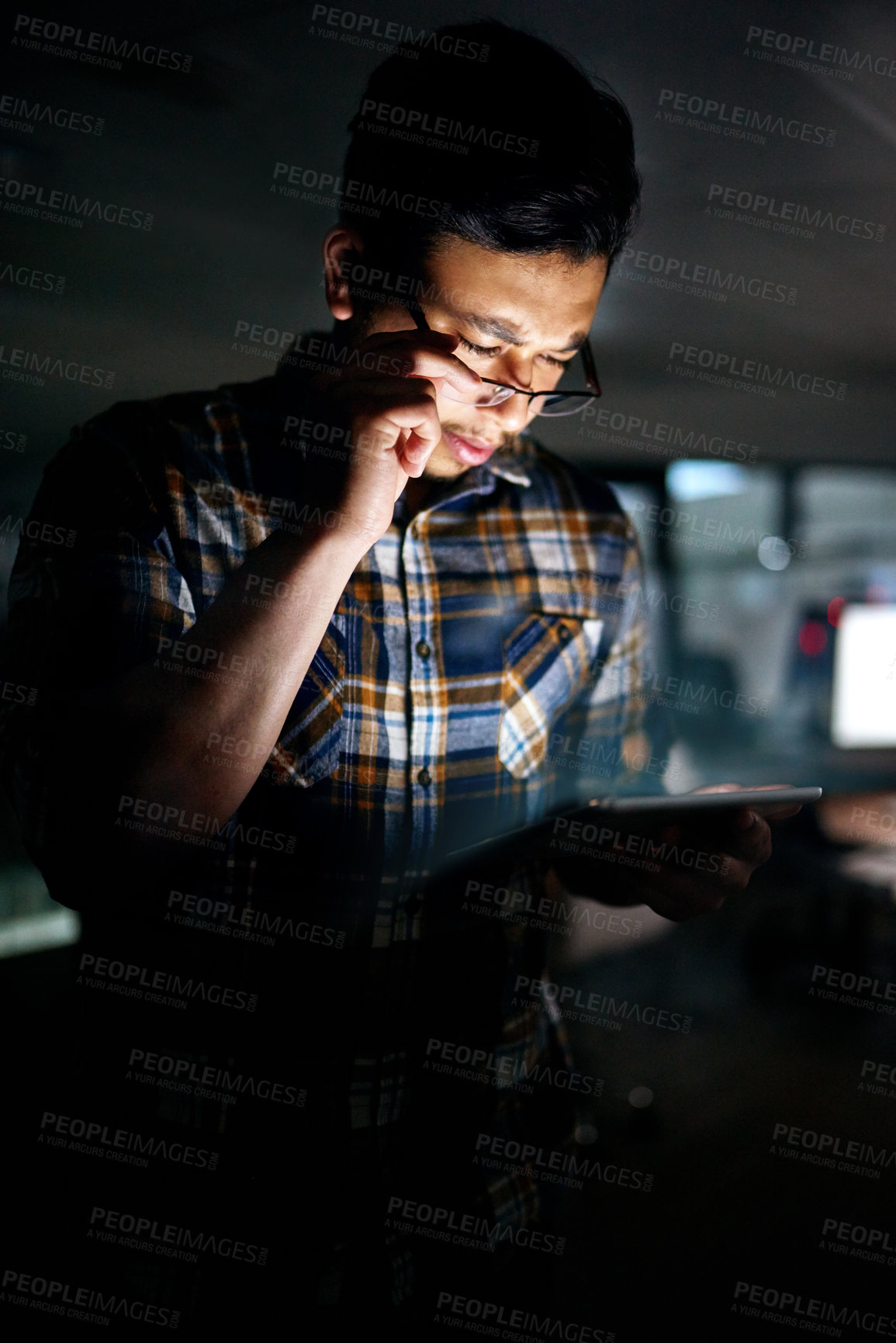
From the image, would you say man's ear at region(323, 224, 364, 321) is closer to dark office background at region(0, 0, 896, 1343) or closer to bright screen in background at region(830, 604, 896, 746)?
dark office background at region(0, 0, 896, 1343)

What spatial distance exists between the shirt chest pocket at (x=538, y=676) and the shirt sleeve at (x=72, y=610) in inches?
22.6

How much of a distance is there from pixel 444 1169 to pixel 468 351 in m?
1.32

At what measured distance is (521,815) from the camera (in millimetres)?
1428

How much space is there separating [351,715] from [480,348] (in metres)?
0.59

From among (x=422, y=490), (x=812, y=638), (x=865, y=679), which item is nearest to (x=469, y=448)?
(x=422, y=490)

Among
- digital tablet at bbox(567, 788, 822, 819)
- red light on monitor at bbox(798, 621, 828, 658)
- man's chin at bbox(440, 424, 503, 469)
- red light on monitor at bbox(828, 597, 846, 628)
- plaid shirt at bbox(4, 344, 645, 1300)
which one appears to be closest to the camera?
digital tablet at bbox(567, 788, 822, 819)

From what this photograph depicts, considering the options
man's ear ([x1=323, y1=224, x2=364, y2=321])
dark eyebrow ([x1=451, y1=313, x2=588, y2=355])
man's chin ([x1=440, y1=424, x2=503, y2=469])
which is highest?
man's ear ([x1=323, y1=224, x2=364, y2=321])

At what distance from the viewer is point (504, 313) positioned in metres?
1.20

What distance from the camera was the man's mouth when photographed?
1324 millimetres

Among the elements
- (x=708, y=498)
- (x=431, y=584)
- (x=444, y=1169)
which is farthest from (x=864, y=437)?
(x=444, y=1169)

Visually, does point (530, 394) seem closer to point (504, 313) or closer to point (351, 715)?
point (504, 313)

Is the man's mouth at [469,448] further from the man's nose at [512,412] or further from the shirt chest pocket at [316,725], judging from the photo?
the shirt chest pocket at [316,725]

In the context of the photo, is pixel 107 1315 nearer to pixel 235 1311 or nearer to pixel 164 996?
pixel 235 1311

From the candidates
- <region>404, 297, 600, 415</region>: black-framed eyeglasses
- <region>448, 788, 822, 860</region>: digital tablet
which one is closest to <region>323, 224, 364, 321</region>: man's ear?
<region>404, 297, 600, 415</region>: black-framed eyeglasses
